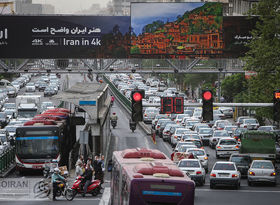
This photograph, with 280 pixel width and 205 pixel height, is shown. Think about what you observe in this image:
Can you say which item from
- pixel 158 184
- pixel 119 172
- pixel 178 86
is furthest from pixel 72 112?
pixel 178 86

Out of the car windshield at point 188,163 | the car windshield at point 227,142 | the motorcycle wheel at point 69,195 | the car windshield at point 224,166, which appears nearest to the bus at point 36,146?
the car windshield at point 188,163

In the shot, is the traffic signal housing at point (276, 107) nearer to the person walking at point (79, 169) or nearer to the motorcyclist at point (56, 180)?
the motorcyclist at point (56, 180)

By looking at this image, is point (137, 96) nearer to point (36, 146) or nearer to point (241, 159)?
point (36, 146)

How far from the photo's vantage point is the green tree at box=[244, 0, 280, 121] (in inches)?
1753

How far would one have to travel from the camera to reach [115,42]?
5278 centimetres

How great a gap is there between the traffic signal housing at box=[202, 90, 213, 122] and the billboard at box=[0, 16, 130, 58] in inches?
916

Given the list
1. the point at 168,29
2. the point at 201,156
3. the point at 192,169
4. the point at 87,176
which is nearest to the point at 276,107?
the point at 192,169

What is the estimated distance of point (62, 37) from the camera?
52656 mm

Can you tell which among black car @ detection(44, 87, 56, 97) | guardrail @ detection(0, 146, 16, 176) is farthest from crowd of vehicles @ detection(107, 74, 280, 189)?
black car @ detection(44, 87, 56, 97)

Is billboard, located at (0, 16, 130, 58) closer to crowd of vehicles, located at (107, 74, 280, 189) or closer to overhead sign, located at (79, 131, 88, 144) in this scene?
crowd of vehicles, located at (107, 74, 280, 189)

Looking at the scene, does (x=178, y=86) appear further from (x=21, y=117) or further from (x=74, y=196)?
(x=74, y=196)

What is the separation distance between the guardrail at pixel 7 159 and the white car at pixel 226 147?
13.6 m

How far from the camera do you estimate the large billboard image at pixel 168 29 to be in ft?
173

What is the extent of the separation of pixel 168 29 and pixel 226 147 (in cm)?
953
